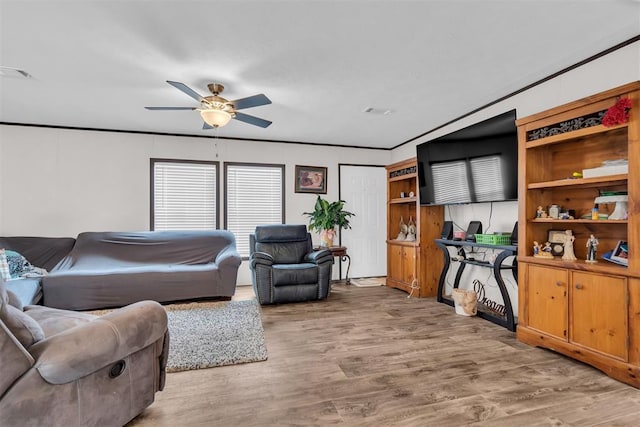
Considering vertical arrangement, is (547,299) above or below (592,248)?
below

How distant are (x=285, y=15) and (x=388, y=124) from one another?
2.70m

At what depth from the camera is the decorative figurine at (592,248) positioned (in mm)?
2402

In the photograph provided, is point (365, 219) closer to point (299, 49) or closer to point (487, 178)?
point (487, 178)

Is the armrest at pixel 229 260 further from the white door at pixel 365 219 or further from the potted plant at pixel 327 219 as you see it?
the white door at pixel 365 219

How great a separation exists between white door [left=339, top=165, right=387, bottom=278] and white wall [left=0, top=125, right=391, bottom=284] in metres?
1.85

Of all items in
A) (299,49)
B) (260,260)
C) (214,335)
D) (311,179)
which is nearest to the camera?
(299,49)

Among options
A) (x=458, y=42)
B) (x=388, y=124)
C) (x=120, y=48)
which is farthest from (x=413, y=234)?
(x=120, y=48)

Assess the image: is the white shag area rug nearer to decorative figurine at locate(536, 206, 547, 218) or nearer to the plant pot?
the plant pot

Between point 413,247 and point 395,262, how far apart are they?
539mm

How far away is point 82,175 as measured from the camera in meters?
4.52

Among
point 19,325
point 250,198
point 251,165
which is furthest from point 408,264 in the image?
point 19,325

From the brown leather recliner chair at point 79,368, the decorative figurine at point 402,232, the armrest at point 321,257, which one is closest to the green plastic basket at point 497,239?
the decorative figurine at point 402,232

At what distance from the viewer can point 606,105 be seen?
2199 mm

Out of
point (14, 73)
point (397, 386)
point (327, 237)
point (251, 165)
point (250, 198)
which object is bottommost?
point (397, 386)
